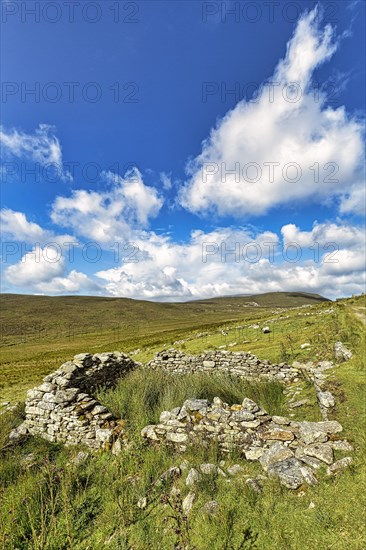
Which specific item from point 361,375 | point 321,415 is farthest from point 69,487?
point 361,375

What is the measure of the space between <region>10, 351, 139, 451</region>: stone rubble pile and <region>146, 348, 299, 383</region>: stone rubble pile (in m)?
6.06

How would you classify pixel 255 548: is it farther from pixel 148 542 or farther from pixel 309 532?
pixel 148 542

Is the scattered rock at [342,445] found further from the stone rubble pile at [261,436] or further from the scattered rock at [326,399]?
the scattered rock at [326,399]

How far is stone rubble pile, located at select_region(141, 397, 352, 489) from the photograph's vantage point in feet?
16.1

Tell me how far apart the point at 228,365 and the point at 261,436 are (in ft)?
29.4

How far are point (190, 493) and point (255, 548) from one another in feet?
4.68

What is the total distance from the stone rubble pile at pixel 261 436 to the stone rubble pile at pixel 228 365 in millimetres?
5680

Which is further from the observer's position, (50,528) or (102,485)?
(102,485)

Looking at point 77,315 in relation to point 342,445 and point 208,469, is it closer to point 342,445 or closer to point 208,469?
point 208,469

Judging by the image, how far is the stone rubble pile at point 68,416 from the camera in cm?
759

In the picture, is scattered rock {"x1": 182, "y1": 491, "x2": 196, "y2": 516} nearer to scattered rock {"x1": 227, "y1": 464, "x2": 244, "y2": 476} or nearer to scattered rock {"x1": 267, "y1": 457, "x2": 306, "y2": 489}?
scattered rock {"x1": 227, "y1": 464, "x2": 244, "y2": 476}

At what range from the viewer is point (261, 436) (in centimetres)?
603

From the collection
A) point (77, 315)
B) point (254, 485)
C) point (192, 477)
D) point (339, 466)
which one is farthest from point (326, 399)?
point (77, 315)

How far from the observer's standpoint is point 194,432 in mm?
6461
